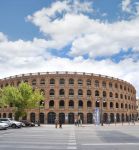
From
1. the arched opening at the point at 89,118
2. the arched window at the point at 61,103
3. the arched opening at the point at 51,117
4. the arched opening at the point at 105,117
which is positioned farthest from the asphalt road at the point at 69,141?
the arched opening at the point at 105,117

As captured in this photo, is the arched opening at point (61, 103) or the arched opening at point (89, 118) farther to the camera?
the arched opening at point (89, 118)

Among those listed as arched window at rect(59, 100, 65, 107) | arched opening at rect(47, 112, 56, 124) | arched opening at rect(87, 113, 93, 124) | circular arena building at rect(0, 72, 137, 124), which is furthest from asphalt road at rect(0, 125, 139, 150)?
arched opening at rect(87, 113, 93, 124)

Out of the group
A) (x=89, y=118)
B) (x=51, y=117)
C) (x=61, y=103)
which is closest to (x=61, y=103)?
(x=61, y=103)

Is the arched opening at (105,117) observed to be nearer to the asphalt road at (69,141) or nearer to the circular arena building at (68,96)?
the circular arena building at (68,96)

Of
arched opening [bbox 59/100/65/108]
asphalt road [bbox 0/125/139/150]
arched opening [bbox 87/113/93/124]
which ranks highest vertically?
arched opening [bbox 59/100/65/108]

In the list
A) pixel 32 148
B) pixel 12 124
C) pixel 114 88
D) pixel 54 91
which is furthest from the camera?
pixel 114 88

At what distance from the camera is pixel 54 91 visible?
9712 cm

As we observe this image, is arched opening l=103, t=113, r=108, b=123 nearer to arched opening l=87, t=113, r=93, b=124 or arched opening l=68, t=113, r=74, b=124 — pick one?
arched opening l=87, t=113, r=93, b=124

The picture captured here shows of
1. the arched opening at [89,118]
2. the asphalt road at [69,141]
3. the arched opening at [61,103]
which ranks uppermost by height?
the arched opening at [61,103]

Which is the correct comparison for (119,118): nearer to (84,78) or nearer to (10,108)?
(84,78)

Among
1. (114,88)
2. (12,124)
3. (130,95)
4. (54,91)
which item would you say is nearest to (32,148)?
(12,124)

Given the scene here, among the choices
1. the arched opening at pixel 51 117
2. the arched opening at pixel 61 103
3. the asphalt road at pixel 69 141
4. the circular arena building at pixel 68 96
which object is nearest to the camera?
the asphalt road at pixel 69 141

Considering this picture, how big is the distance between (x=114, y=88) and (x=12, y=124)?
53.1 m

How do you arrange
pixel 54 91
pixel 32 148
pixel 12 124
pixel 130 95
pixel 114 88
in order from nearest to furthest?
pixel 32 148 < pixel 12 124 < pixel 54 91 < pixel 114 88 < pixel 130 95
